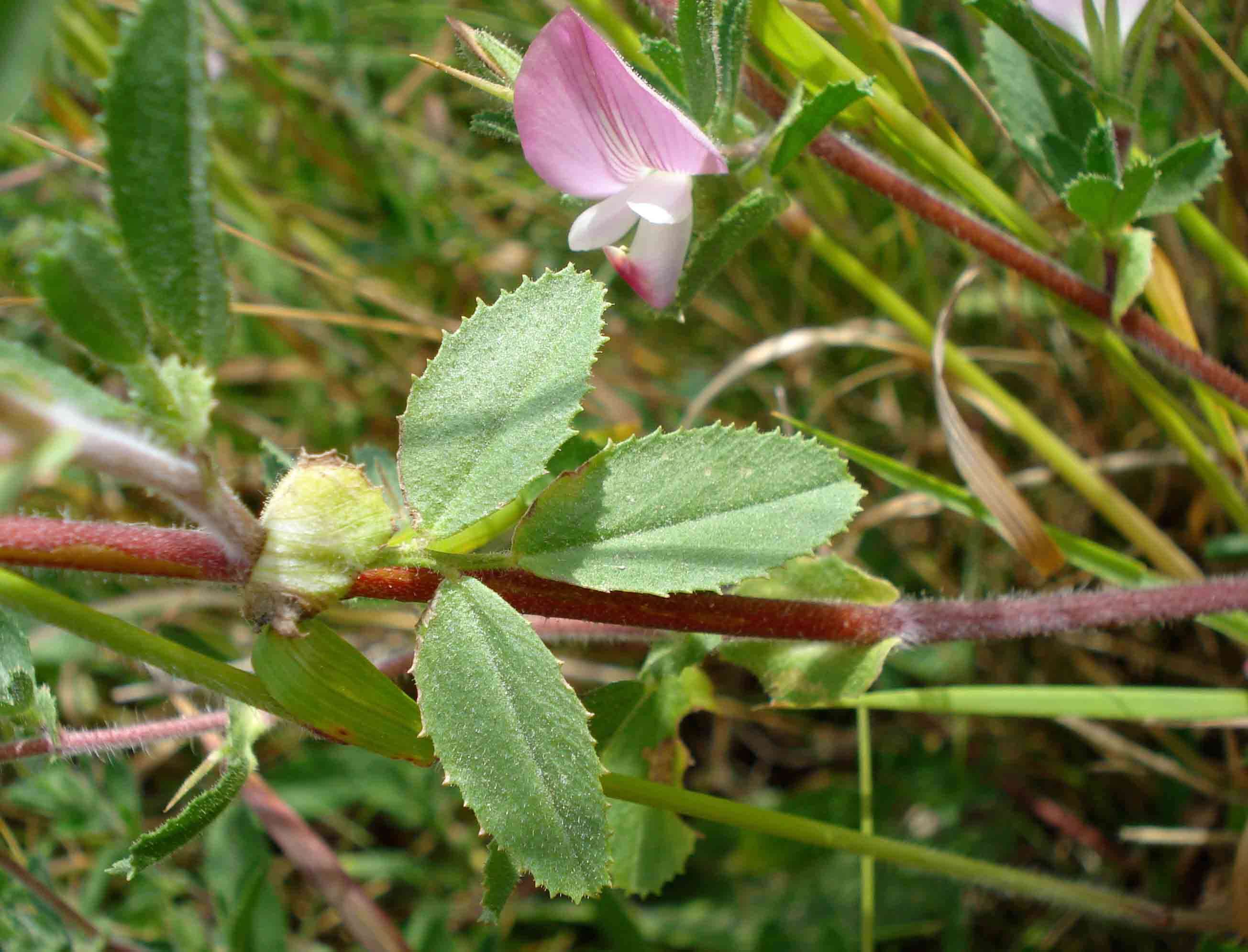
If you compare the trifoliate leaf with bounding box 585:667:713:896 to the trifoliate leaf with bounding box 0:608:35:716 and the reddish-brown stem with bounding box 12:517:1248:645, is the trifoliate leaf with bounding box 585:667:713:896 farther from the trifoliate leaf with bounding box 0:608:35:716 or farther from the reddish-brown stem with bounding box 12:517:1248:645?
the trifoliate leaf with bounding box 0:608:35:716

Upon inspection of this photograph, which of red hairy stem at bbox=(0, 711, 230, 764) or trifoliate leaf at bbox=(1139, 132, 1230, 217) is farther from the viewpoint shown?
trifoliate leaf at bbox=(1139, 132, 1230, 217)

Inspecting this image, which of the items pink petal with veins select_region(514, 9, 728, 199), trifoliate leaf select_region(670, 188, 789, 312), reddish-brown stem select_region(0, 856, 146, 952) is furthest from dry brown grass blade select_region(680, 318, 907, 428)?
reddish-brown stem select_region(0, 856, 146, 952)

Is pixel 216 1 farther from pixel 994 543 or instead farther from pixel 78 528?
pixel 994 543

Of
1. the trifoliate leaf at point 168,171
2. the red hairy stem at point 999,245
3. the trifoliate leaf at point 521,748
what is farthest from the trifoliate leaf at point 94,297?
the red hairy stem at point 999,245

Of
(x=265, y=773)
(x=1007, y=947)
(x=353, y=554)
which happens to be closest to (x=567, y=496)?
(x=353, y=554)

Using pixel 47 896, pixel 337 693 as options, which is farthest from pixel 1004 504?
pixel 47 896

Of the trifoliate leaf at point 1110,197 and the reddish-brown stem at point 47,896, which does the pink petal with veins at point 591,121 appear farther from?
the reddish-brown stem at point 47,896
